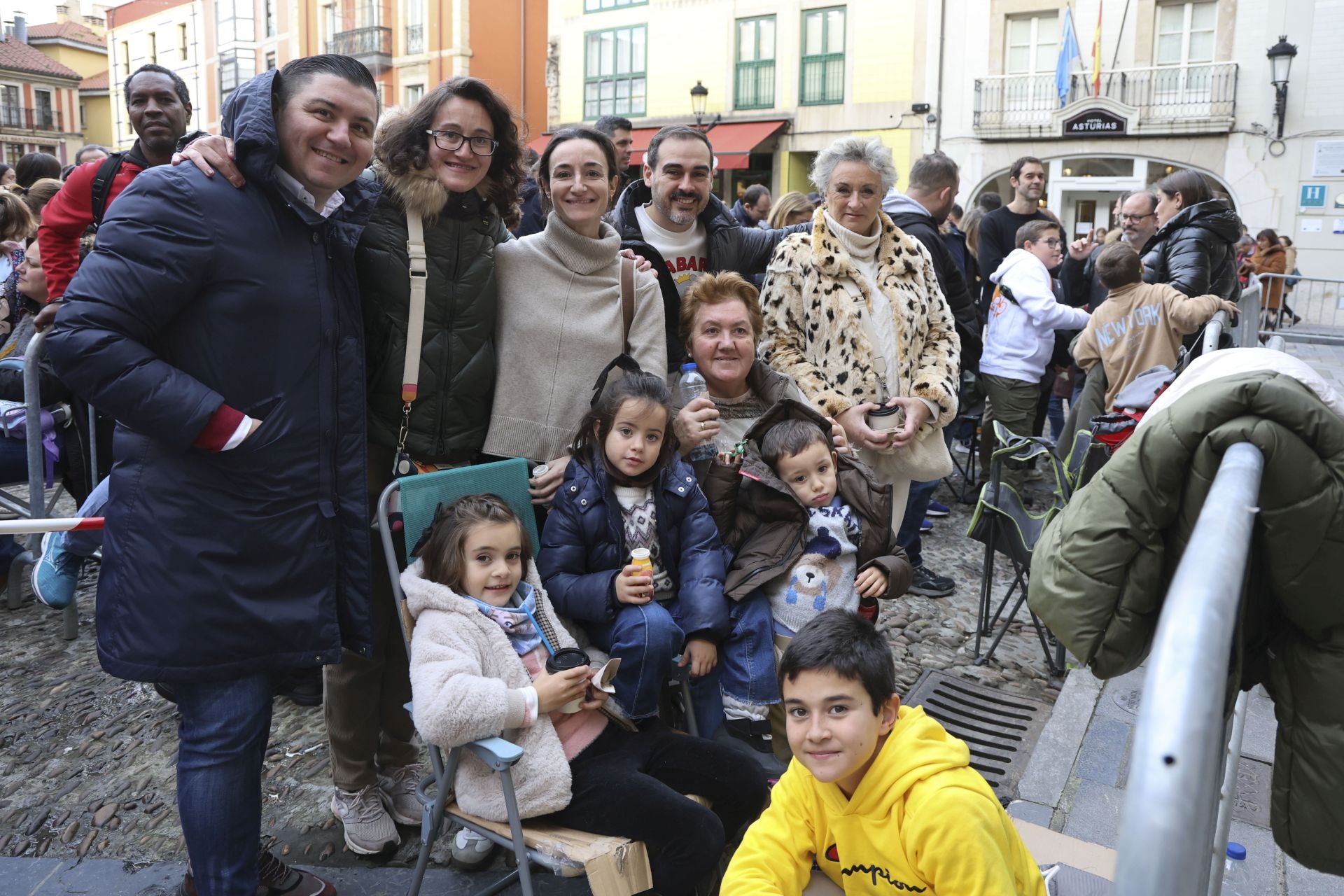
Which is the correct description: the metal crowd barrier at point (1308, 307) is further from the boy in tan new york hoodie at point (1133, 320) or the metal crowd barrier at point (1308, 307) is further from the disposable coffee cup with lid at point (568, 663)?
the disposable coffee cup with lid at point (568, 663)

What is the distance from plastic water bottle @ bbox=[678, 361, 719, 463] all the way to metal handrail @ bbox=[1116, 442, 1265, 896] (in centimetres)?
263

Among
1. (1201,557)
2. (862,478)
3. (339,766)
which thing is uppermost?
(1201,557)

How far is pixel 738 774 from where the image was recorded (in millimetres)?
2830

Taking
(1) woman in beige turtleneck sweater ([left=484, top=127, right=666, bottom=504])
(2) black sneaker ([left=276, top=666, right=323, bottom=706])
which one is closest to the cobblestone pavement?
(2) black sneaker ([left=276, top=666, right=323, bottom=706])

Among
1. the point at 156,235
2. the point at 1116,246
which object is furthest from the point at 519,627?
the point at 1116,246

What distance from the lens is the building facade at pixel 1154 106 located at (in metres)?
18.9

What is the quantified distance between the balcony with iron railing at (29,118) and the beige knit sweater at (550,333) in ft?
168

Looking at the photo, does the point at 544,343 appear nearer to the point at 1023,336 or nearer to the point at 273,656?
the point at 273,656

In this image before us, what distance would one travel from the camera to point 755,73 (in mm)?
23984

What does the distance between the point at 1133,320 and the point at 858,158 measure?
8.37ft

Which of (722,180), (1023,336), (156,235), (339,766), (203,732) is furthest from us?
(722,180)

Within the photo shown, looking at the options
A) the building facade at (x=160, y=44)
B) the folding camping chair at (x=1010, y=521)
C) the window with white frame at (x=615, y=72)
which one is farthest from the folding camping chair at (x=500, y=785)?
the building facade at (x=160, y=44)

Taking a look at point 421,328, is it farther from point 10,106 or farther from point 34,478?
point 10,106

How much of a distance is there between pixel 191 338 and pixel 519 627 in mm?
1139
